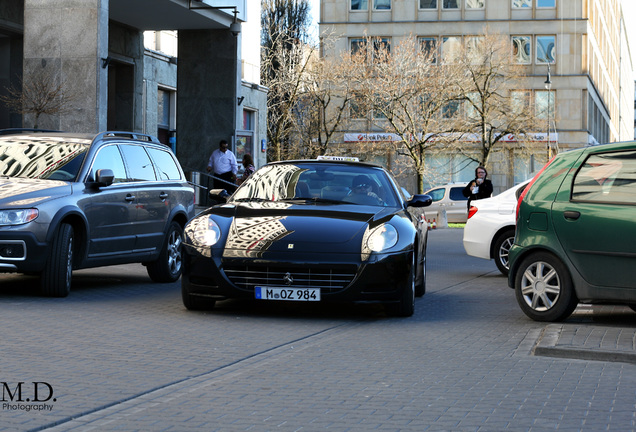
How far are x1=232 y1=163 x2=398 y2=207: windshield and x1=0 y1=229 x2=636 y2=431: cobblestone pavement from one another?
111 cm

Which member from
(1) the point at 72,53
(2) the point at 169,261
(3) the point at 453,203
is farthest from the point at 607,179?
(3) the point at 453,203

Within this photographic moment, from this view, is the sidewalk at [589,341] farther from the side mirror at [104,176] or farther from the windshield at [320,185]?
the side mirror at [104,176]

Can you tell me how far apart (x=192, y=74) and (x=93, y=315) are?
2035 cm

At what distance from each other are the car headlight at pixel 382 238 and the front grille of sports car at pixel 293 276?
11.2 inches

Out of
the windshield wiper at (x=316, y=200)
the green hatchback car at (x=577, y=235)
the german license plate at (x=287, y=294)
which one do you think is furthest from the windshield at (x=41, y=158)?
the green hatchback car at (x=577, y=235)

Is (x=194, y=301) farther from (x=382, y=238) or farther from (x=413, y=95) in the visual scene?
(x=413, y=95)

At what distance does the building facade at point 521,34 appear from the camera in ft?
224

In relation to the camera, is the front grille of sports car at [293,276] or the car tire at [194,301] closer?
the front grille of sports car at [293,276]

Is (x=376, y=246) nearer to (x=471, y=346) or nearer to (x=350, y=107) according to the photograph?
(x=471, y=346)

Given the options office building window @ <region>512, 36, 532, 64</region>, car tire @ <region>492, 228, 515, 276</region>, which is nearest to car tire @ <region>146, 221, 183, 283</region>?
car tire @ <region>492, 228, 515, 276</region>

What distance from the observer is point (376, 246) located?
915cm

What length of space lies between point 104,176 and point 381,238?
327cm

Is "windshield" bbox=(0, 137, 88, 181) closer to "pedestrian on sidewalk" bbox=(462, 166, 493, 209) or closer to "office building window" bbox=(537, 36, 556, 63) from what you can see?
"pedestrian on sidewalk" bbox=(462, 166, 493, 209)

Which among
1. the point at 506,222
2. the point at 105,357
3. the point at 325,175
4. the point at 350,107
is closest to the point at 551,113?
the point at 350,107
